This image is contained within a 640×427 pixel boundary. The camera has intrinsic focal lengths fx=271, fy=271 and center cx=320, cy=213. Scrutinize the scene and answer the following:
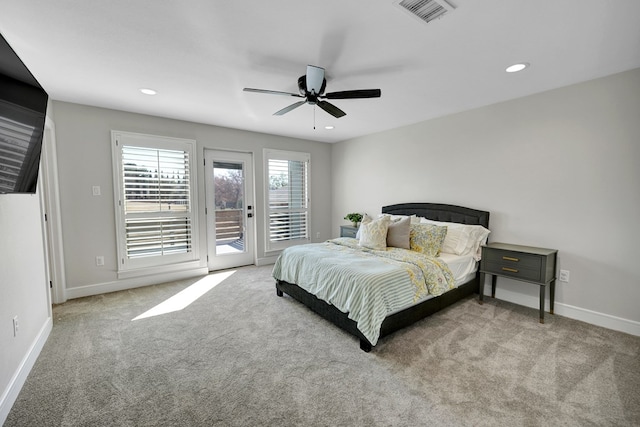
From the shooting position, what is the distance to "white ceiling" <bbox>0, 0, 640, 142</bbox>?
67.3 inches

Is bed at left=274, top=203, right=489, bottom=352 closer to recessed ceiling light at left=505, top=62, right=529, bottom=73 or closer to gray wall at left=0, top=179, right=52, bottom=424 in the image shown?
recessed ceiling light at left=505, top=62, right=529, bottom=73

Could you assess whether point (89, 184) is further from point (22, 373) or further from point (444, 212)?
point (444, 212)

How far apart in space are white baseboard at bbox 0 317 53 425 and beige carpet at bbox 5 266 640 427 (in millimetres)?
46

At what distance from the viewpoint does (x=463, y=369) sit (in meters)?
2.06

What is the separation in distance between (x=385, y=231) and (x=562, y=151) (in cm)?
206

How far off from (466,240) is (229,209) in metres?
3.67

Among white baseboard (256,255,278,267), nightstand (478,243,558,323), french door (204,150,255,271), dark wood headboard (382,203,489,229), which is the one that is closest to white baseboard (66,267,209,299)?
french door (204,150,255,271)

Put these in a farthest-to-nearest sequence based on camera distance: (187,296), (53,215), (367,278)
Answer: (187,296), (53,215), (367,278)

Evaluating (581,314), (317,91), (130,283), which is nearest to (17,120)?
(317,91)

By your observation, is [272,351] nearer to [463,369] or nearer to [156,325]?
[156,325]

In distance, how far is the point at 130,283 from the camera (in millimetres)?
3840

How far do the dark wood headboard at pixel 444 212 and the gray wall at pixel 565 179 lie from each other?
0.11m

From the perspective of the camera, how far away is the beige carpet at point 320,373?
165 centimetres

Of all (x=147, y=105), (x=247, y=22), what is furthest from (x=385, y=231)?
(x=147, y=105)
